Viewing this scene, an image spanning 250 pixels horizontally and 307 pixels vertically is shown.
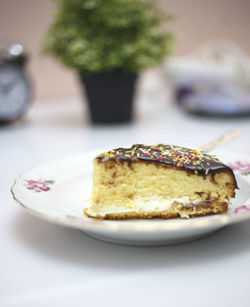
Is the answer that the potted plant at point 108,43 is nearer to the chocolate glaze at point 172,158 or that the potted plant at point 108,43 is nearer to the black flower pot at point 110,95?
the black flower pot at point 110,95

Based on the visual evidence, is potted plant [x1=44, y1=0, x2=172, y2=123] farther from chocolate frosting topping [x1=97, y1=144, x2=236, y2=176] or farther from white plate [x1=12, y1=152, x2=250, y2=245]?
chocolate frosting topping [x1=97, y1=144, x2=236, y2=176]

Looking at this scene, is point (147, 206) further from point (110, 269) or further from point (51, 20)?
point (51, 20)

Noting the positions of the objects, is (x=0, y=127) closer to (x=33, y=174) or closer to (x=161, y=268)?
(x=33, y=174)

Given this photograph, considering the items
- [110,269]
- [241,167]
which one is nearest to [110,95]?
[241,167]

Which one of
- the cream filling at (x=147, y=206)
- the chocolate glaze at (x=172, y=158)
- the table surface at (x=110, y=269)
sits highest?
the chocolate glaze at (x=172, y=158)

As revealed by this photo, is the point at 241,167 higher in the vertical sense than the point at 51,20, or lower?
lower

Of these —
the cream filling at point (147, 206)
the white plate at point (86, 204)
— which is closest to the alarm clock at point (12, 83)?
the white plate at point (86, 204)
